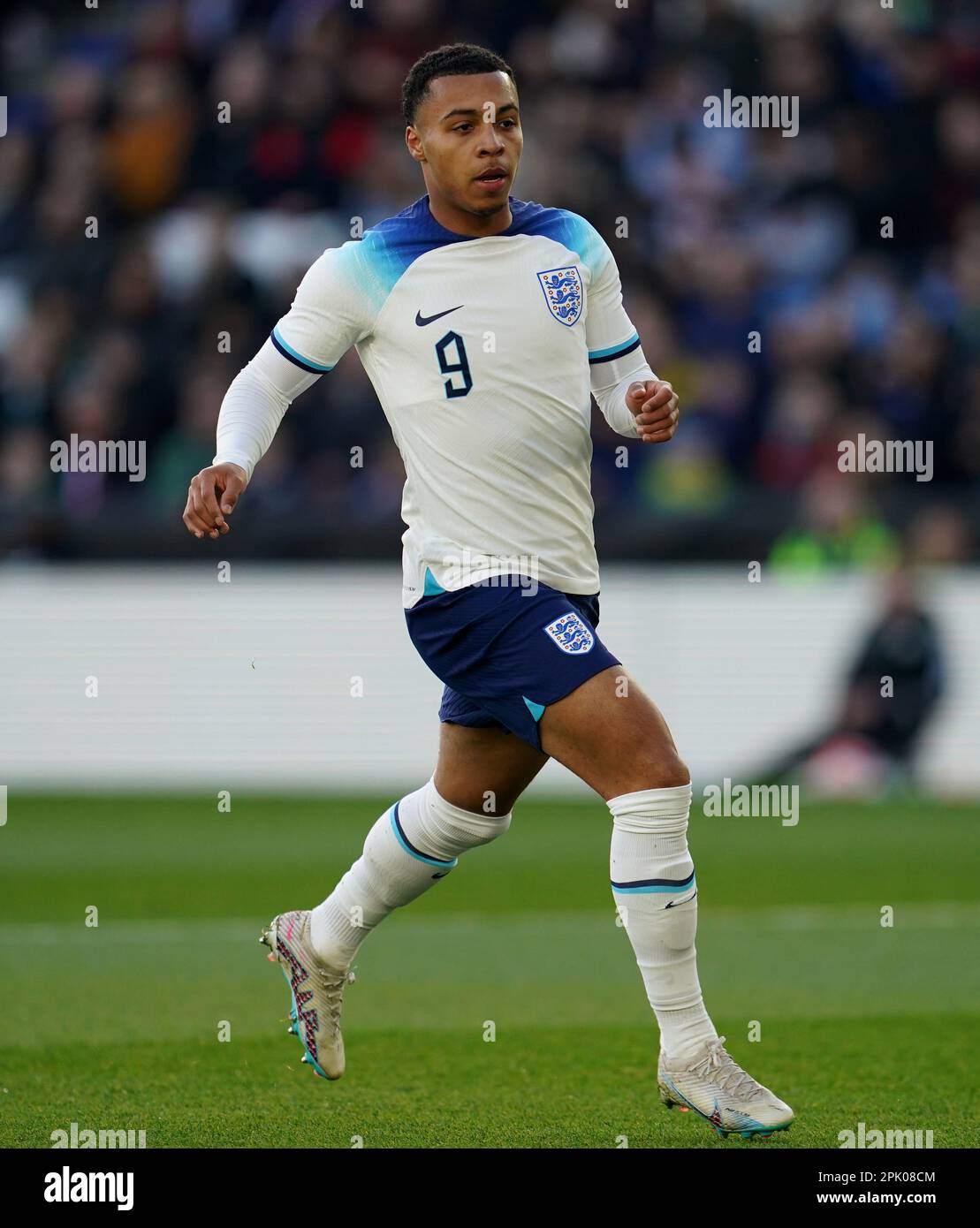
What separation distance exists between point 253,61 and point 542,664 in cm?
1325

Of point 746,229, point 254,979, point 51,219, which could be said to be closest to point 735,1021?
point 254,979

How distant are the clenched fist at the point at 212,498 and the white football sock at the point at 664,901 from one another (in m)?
1.17

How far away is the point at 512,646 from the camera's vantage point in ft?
16.3

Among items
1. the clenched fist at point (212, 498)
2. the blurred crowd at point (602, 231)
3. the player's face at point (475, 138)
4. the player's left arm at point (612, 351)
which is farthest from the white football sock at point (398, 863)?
the blurred crowd at point (602, 231)

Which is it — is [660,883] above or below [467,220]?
below

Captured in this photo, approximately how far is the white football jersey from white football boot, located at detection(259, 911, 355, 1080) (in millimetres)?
1116

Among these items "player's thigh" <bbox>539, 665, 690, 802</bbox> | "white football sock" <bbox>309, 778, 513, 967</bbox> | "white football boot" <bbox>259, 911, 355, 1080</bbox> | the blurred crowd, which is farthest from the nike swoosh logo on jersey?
the blurred crowd

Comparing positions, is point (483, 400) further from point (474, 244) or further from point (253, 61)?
point (253, 61)

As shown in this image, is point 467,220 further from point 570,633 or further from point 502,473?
point 570,633

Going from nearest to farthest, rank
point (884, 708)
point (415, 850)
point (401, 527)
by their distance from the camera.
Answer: point (415, 850)
point (884, 708)
point (401, 527)

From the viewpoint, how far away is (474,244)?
5207 mm

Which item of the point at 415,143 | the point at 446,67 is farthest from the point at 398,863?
the point at 446,67

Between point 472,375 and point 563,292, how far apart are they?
13.7 inches

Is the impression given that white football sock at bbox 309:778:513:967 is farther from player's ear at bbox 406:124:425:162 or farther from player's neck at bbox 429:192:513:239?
player's ear at bbox 406:124:425:162
